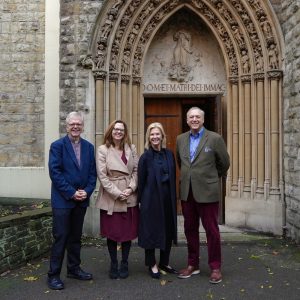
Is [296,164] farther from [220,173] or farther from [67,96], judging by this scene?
[67,96]

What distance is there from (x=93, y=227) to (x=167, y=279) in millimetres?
2546

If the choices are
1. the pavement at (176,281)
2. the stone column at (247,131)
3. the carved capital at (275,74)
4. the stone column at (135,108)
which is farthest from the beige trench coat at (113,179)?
the carved capital at (275,74)

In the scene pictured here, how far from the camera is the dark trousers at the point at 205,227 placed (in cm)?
444

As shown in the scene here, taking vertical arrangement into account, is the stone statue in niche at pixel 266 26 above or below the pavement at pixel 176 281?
above

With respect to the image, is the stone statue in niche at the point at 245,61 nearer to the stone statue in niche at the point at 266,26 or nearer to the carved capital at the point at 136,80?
the stone statue in niche at the point at 266,26

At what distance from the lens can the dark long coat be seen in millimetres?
Answer: 4453

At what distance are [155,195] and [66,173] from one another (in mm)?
963

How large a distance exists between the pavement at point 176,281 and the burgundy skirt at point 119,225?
0.48 m

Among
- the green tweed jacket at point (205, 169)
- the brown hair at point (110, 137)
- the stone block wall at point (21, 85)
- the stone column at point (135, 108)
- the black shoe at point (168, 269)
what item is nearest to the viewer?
the green tweed jacket at point (205, 169)

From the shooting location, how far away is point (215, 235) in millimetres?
4441

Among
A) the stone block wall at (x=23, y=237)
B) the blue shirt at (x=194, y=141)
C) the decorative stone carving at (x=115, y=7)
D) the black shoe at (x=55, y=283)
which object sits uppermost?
the decorative stone carving at (x=115, y=7)

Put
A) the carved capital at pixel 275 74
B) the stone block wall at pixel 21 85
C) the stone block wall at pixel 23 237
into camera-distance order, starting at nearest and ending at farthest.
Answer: the stone block wall at pixel 23 237 < the carved capital at pixel 275 74 < the stone block wall at pixel 21 85

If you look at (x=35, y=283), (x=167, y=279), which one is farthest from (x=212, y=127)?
(x=35, y=283)

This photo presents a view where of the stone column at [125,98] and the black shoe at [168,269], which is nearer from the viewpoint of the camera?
the black shoe at [168,269]
